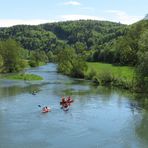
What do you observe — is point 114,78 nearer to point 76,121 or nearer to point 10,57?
point 76,121

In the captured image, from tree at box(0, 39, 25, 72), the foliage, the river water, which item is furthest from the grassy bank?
tree at box(0, 39, 25, 72)

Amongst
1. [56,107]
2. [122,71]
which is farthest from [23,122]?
[122,71]

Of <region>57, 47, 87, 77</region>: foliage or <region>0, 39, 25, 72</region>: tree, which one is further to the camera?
<region>0, 39, 25, 72</region>: tree

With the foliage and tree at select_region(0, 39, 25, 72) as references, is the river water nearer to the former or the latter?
the foliage

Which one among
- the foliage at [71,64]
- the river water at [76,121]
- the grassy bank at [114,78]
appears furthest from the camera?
the foliage at [71,64]

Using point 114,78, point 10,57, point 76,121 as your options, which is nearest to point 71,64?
point 10,57

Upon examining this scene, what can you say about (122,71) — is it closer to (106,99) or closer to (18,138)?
(106,99)

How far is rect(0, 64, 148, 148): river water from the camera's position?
108ft

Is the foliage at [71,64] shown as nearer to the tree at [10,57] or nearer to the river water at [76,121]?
the tree at [10,57]

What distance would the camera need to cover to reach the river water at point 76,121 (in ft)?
108

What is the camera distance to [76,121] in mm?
41031

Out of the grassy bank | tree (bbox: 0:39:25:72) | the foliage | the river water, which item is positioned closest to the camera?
the river water

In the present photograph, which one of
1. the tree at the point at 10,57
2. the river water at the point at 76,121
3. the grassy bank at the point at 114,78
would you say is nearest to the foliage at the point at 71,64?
the grassy bank at the point at 114,78

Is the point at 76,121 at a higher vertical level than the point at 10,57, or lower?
lower
